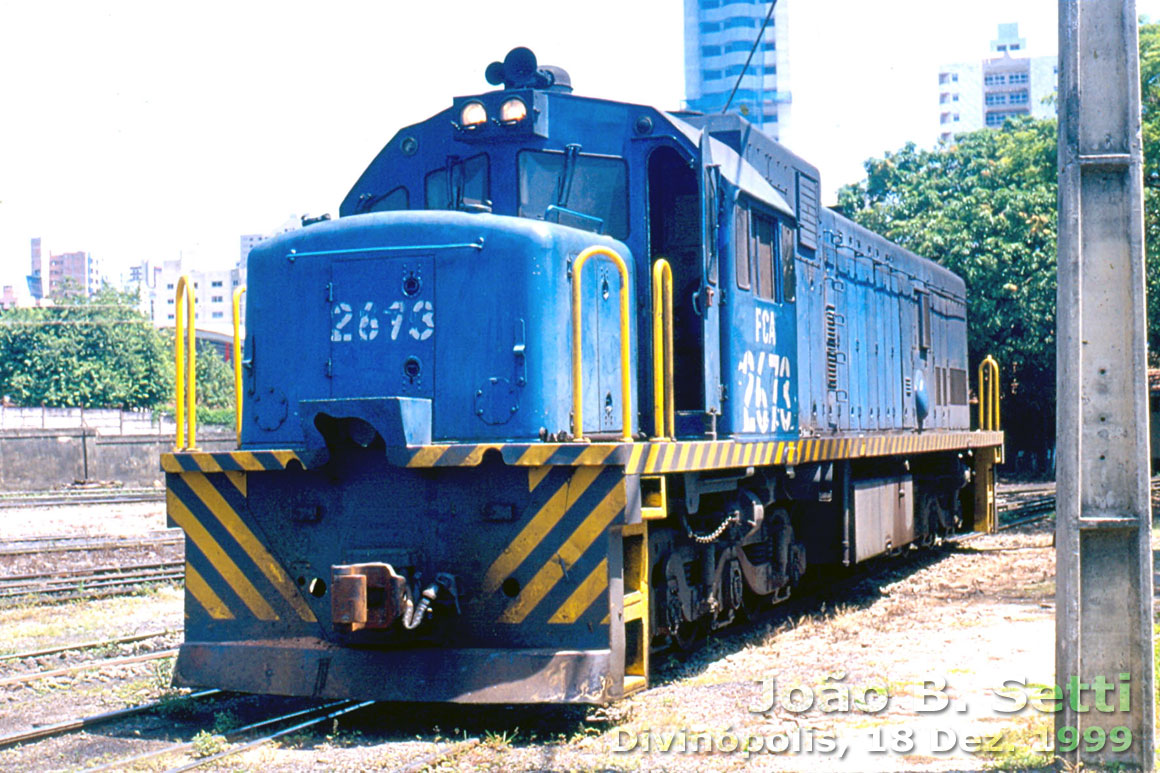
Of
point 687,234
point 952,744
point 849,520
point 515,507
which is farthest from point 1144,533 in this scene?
point 849,520

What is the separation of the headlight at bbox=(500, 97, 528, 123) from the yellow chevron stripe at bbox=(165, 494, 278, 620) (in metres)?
2.64

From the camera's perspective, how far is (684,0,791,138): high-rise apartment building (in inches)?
3792

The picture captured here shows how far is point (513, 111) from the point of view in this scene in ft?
22.2

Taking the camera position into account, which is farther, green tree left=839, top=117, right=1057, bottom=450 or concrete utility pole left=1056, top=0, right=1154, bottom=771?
green tree left=839, top=117, right=1057, bottom=450

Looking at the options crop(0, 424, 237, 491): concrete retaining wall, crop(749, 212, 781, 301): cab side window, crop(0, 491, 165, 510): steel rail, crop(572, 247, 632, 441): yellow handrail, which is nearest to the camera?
crop(572, 247, 632, 441): yellow handrail

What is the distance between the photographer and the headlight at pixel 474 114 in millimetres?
6828

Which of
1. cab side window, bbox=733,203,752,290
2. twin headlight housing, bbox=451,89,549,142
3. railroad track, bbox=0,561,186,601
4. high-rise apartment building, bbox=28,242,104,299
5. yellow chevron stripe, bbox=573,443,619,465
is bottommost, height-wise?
railroad track, bbox=0,561,186,601

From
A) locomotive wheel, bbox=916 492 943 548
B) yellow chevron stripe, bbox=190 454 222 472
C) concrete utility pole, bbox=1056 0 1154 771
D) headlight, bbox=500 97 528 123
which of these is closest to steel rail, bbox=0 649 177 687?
yellow chevron stripe, bbox=190 454 222 472

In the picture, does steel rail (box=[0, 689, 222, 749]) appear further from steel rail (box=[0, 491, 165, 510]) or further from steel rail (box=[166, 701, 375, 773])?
steel rail (box=[0, 491, 165, 510])

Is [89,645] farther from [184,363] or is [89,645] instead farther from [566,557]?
[566,557]

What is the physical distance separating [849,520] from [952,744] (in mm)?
4455

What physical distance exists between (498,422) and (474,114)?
1.93 meters

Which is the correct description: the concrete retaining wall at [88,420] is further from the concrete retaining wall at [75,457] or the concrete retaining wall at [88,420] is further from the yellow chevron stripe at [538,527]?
the yellow chevron stripe at [538,527]

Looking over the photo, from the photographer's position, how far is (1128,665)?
4754 millimetres
